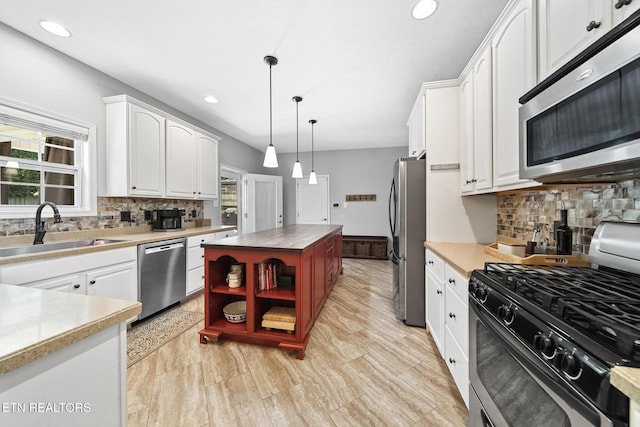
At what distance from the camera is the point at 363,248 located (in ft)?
18.2

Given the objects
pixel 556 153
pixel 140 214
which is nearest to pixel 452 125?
pixel 556 153

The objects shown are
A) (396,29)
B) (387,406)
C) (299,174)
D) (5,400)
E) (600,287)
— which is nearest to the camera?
(5,400)

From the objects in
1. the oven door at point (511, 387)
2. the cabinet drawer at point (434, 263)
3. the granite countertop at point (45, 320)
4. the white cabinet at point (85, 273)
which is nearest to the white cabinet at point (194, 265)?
the white cabinet at point (85, 273)

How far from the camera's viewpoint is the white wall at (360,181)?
18.9 feet

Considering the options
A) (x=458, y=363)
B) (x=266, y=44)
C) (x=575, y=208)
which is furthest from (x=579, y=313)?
(x=266, y=44)

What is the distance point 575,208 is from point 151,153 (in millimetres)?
3842

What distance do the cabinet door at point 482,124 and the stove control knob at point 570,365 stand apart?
1346 millimetres

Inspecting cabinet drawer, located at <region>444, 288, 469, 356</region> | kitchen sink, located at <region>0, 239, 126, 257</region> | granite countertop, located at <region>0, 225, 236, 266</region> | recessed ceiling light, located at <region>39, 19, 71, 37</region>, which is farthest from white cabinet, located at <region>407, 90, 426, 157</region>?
kitchen sink, located at <region>0, 239, 126, 257</region>

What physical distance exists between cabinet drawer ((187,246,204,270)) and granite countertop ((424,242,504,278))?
2.67 m

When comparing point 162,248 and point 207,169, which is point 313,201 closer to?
point 207,169

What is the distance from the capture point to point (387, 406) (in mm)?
1476

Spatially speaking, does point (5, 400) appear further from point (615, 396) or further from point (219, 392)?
point (219, 392)

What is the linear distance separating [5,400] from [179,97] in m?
3.52

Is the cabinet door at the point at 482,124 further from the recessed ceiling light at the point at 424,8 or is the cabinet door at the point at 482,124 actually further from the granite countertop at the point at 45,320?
the granite countertop at the point at 45,320
